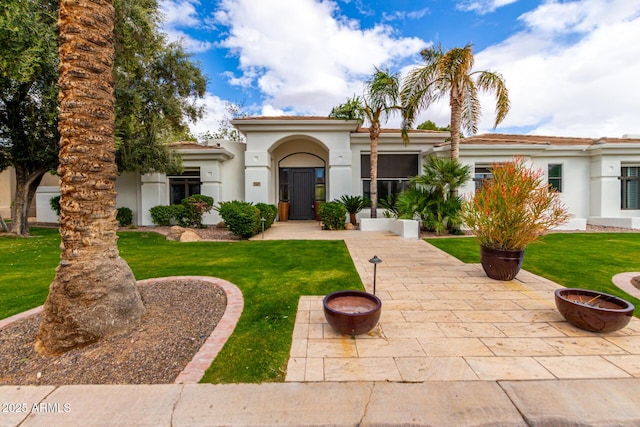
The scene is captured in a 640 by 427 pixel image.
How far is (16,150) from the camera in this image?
378 inches

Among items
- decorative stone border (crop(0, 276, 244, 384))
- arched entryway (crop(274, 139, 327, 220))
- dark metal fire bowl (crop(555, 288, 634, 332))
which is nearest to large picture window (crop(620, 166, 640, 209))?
arched entryway (crop(274, 139, 327, 220))

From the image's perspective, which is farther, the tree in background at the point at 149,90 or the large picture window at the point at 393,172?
the large picture window at the point at 393,172

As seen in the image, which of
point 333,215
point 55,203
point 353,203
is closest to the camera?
point 333,215

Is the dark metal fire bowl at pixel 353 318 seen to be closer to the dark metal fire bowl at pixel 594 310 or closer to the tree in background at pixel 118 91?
the dark metal fire bowl at pixel 594 310

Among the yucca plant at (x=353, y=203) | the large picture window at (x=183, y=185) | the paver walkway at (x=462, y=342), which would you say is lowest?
the paver walkway at (x=462, y=342)

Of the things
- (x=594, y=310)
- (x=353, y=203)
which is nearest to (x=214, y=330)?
(x=594, y=310)

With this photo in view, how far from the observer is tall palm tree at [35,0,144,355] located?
9.70 ft

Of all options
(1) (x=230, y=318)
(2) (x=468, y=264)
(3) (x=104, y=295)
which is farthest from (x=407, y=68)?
(3) (x=104, y=295)

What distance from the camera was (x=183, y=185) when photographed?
13984 mm

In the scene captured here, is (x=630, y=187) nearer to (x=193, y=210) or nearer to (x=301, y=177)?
(x=301, y=177)

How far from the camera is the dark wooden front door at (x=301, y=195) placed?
1530 centimetres

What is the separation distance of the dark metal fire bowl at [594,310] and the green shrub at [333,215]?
27.7 ft

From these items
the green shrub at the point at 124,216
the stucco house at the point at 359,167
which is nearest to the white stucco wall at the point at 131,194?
the stucco house at the point at 359,167

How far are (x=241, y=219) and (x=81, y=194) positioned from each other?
21.6 ft
